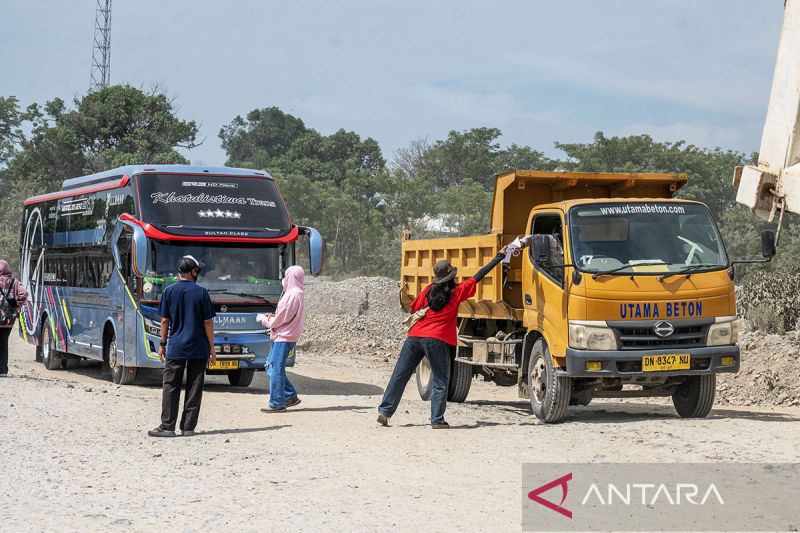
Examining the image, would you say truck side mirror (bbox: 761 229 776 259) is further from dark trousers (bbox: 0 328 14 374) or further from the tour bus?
dark trousers (bbox: 0 328 14 374)

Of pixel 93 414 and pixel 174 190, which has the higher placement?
pixel 174 190

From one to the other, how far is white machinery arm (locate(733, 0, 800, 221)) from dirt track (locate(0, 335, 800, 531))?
255cm

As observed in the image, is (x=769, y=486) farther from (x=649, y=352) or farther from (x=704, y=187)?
(x=704, y=187)

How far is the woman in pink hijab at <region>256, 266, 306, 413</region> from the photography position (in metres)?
14.3

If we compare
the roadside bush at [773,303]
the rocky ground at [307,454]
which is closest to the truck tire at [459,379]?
the rocky ground at [307,454]

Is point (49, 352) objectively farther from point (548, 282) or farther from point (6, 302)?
point (548, 282)

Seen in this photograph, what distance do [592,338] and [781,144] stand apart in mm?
4130

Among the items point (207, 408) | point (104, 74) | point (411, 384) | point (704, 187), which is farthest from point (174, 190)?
point (104, 74)

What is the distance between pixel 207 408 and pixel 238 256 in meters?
3.45

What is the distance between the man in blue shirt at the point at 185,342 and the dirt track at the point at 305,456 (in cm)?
33

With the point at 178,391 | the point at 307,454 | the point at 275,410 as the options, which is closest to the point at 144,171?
the point at 275,410

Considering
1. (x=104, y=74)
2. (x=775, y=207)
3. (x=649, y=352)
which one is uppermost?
(x=104, y=74)

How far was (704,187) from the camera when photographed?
195ft

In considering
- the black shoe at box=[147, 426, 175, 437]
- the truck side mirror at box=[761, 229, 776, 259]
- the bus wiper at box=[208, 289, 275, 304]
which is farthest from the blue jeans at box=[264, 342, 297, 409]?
the truck side mirror at box=[761, 229, 776, 259]
